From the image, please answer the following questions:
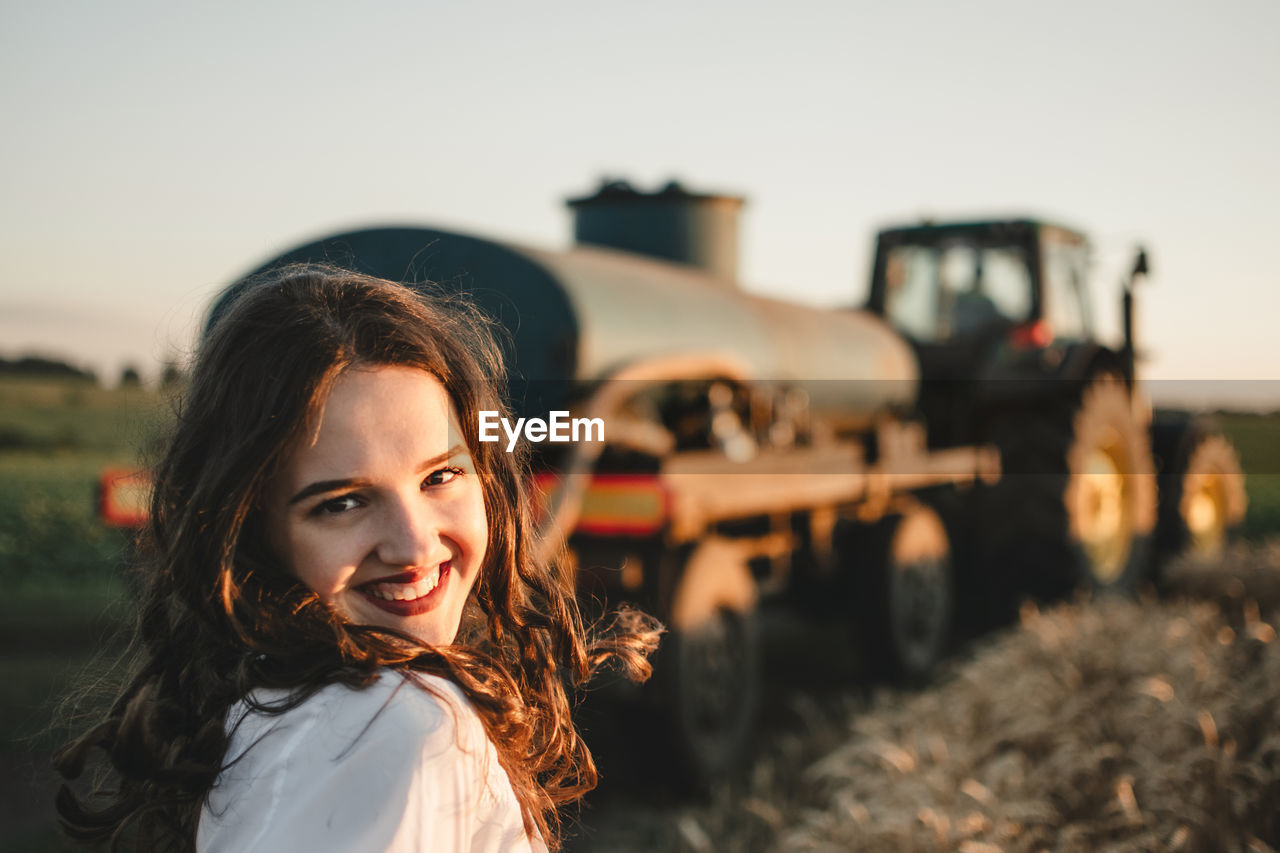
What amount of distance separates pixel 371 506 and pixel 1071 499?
5.76 metres

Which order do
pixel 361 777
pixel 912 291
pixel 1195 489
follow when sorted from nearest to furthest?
pixel 361 777 < pixel 912 291 < pixel 1195 489

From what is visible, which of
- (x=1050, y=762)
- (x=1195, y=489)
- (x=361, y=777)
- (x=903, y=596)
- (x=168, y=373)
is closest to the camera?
(x=361, y=777)

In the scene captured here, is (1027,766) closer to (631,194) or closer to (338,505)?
(338,505)

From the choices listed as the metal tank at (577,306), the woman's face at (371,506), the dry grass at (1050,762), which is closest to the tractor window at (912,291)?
Result: the metal tank at (577,306)

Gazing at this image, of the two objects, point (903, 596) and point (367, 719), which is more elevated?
point (367, 719)

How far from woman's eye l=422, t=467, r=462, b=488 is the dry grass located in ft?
6.46

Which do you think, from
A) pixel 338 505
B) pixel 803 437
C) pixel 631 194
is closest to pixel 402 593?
pixel 338 505

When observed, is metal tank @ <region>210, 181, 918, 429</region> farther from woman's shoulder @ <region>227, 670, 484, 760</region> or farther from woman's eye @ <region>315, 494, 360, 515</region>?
woman's shoulder @ <region>227, 670, 484, 760</region>

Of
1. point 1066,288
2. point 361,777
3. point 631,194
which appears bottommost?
point 361,777

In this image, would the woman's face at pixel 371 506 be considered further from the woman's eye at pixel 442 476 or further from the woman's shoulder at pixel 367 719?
the woman's shoulder at pixel 367 719

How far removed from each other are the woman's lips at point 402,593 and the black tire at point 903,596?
4.57m

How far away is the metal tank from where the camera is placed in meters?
3.67

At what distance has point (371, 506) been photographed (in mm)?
1062

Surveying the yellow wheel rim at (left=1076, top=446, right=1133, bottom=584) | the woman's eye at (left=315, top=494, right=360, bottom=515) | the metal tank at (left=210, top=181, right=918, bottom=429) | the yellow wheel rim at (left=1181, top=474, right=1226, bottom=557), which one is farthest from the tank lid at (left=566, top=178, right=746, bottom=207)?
the yellow wheel rim at (left=1181, top=474, right=1226, bottom=557)
